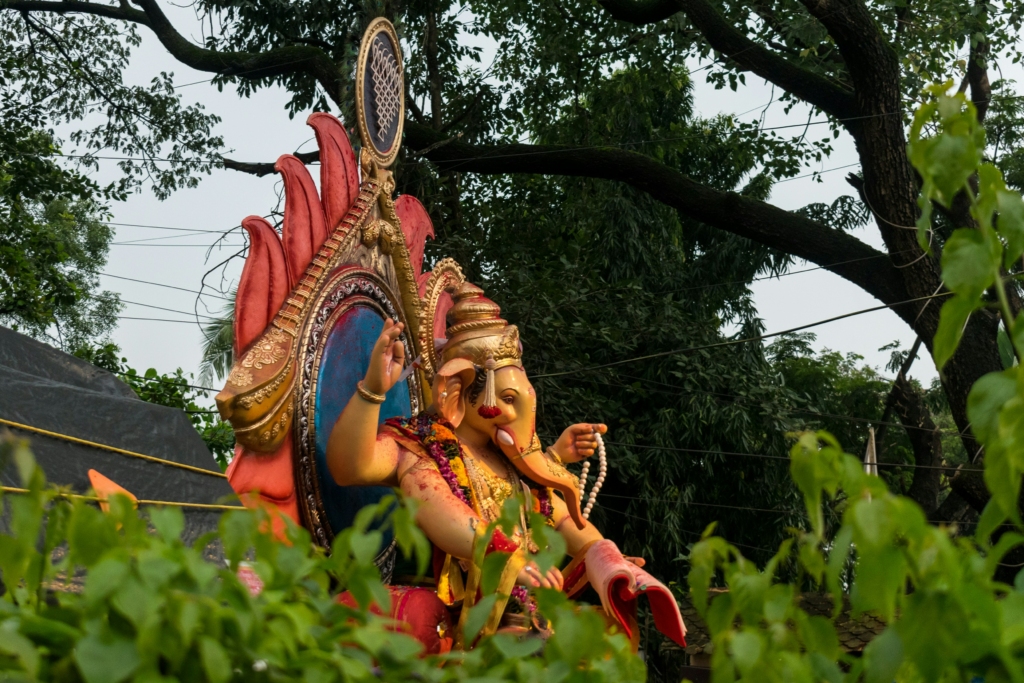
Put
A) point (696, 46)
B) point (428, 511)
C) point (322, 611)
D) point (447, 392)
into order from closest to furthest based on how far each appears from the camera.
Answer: point (322, 611), point (428, 511), point (447, 392), point (696, 46)

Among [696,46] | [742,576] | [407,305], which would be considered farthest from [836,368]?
[742,576]

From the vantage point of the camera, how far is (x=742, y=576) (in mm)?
1369

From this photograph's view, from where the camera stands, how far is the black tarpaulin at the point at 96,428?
3.02 m

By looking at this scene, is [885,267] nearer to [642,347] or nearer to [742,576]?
[642,347]

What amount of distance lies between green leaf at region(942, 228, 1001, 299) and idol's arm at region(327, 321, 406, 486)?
2.23 m

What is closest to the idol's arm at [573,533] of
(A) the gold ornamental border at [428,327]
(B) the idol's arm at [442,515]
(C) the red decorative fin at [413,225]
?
(B) the idol's arm at [442,515]

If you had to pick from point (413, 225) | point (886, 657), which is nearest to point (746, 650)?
point (886, 657)

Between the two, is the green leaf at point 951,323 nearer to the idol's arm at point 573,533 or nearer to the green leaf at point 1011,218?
the green leaf at point 1011,218

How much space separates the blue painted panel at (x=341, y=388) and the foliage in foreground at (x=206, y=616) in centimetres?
233

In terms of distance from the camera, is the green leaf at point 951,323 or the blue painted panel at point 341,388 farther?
the blue painted panel at point 341,388

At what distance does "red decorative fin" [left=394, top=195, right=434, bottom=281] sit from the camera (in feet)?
15.1

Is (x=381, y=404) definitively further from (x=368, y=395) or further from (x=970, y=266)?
(x=970, y=266)

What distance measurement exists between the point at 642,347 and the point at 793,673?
343 inches

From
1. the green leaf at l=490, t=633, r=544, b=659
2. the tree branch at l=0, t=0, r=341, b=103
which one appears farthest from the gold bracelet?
the tree branch at l=0, t=0, r=341, b=103
